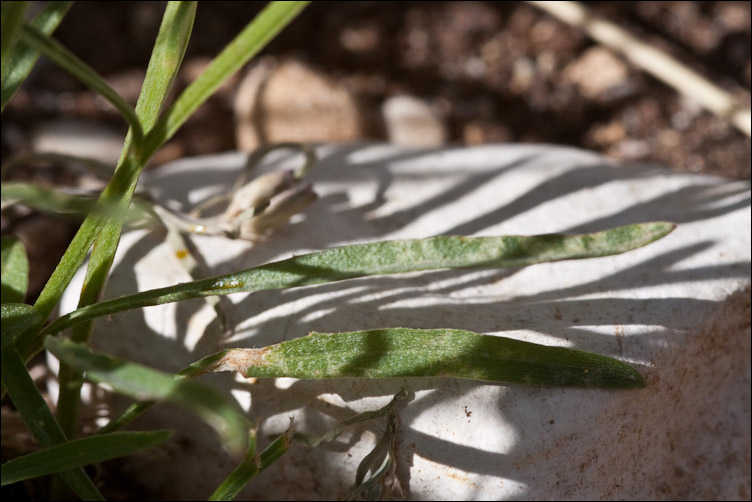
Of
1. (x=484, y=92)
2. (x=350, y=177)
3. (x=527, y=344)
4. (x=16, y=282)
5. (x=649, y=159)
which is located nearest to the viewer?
(x=527, y=344)

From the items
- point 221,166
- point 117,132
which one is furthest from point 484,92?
point 117,132

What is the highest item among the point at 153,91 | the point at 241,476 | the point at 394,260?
the point at 153,91

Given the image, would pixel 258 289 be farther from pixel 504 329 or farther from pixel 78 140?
pixel 78 140

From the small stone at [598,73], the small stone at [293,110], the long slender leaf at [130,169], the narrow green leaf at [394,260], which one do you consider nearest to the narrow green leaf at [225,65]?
the long slender leaf at [130,169]

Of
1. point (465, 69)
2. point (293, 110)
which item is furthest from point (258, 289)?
point (465, 69)

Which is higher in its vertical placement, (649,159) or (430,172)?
(430,172)

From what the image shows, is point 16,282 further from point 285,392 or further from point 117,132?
point 117,132

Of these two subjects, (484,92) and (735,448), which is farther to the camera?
(484,92)

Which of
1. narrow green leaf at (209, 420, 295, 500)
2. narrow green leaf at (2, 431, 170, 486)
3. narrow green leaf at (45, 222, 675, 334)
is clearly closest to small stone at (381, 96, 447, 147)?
narrow green leaf at (45, 222, 675, 334)
